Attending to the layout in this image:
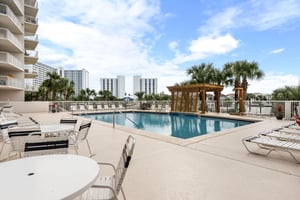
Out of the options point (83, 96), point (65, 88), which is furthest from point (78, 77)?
point (65, 88)

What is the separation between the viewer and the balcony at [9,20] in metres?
14.5

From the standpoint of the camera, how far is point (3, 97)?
1669cm

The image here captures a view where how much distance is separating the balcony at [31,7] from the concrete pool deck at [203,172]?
72.6 ft

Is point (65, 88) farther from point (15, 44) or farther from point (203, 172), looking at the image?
point (203, 172)

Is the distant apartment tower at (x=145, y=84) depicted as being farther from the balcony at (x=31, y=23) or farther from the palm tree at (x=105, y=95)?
the balcony at (x=31, y=23)

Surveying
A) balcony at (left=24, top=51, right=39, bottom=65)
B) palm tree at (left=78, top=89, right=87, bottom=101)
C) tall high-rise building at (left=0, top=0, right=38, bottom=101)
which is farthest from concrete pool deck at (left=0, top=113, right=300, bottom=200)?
palm tree at (left=78, top=89, right=87, bottom=101)

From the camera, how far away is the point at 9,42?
15.0 metres

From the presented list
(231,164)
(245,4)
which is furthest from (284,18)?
(231,164)

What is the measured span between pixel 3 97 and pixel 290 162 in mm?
21021

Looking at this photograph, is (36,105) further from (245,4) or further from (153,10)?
(245,4)

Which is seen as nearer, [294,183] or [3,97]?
[294,183]

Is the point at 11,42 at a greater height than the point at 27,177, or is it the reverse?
the point at 11,42

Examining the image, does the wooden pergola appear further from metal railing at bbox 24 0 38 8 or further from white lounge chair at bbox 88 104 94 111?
metal railing at bbox 24 0 38 8

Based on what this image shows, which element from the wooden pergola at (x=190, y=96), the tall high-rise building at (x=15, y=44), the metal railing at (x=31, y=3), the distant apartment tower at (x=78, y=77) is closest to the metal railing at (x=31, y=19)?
the tall high-rise building at (x=15, y=44)
